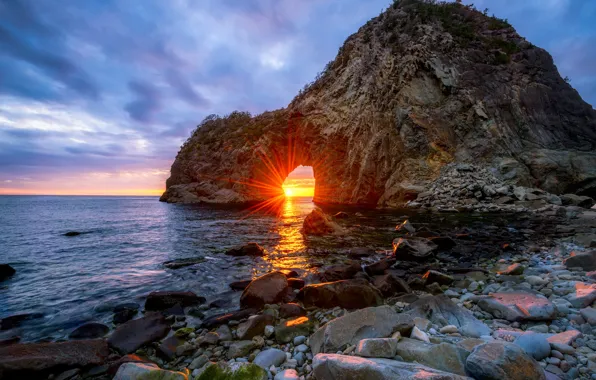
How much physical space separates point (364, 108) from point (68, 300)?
45522 millimetres

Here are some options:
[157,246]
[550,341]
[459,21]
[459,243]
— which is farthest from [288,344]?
[459,21]

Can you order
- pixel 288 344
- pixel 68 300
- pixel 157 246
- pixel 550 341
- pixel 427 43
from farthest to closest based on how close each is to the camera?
pixel 427 43, pixel 157 246, pixel 68 300, pixel 288 344, pixel 550 341

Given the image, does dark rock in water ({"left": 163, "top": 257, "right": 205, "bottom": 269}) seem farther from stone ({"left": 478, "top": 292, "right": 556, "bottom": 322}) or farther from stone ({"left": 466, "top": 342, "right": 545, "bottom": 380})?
stone ({"left": 466, "top": 342, "right": 545, "bottom": 380})

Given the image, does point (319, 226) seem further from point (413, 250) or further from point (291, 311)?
point (291, 311)

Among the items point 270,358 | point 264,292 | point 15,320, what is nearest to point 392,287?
point 264,292

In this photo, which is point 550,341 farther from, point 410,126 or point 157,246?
point 410,126

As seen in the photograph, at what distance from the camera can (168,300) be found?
6.82m

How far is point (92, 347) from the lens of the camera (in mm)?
4602

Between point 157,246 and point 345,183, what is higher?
point 345,183

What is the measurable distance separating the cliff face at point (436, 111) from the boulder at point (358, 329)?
109 feet

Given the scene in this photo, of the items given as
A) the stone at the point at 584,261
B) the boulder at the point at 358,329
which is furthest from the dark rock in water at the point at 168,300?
the stone at the point at 584,261

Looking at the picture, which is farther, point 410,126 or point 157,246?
point 410,126

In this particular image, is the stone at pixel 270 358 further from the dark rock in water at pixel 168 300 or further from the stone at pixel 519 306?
the stone at pixel 519 306

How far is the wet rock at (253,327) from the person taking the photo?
4915mm
